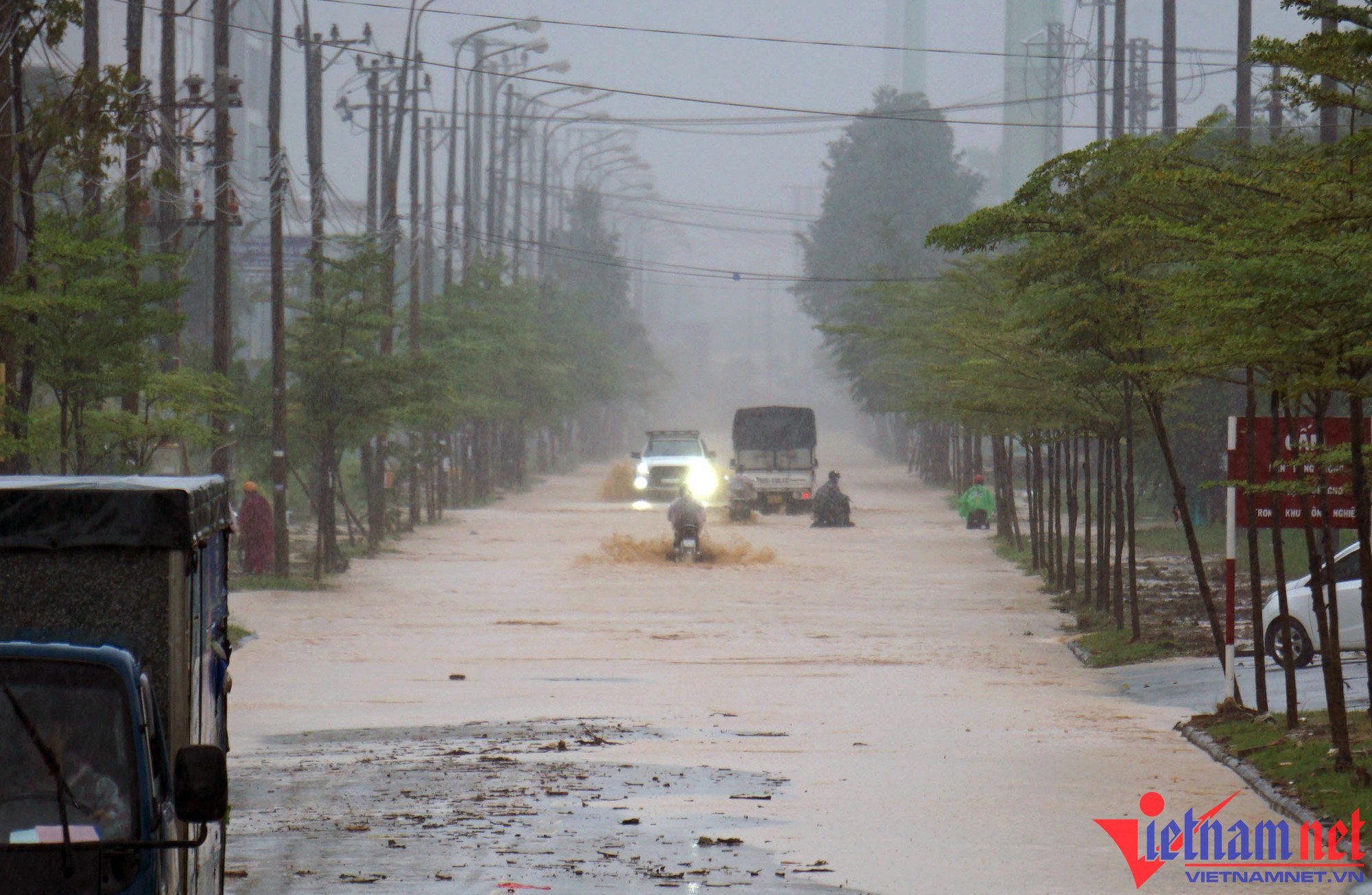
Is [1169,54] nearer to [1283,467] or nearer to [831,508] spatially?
[831,508]

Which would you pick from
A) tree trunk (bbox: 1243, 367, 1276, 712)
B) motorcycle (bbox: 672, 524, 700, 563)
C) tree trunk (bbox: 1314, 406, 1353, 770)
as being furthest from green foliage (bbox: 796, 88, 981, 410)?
tree trunk (bbox: 1314, 406, 1353, 770)

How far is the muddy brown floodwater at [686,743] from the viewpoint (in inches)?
406

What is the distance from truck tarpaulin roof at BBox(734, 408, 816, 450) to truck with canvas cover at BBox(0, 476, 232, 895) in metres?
49.4

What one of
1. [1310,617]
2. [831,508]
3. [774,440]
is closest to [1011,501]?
[831,508]

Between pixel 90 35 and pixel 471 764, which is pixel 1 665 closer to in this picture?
pixel 471 764

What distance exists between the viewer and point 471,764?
13875mm

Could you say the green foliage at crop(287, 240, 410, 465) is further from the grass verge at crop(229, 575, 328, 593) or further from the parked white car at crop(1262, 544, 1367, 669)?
the parked white car at crop(1262, 544, 1367, 669)

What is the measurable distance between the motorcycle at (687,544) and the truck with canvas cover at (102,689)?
1139 inches

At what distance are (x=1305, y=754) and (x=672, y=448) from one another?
4570 centimetres

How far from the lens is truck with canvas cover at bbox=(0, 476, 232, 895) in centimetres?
571

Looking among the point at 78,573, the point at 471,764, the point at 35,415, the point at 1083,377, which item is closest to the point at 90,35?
the point at 35,415

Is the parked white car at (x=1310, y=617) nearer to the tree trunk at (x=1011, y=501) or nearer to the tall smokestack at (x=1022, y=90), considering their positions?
the tree trunk at (x=1011, y=501)

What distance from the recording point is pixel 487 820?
11531 mm

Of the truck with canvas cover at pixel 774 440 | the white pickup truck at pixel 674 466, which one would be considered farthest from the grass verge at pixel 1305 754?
the truck with canvas cover at pixel 774 440
